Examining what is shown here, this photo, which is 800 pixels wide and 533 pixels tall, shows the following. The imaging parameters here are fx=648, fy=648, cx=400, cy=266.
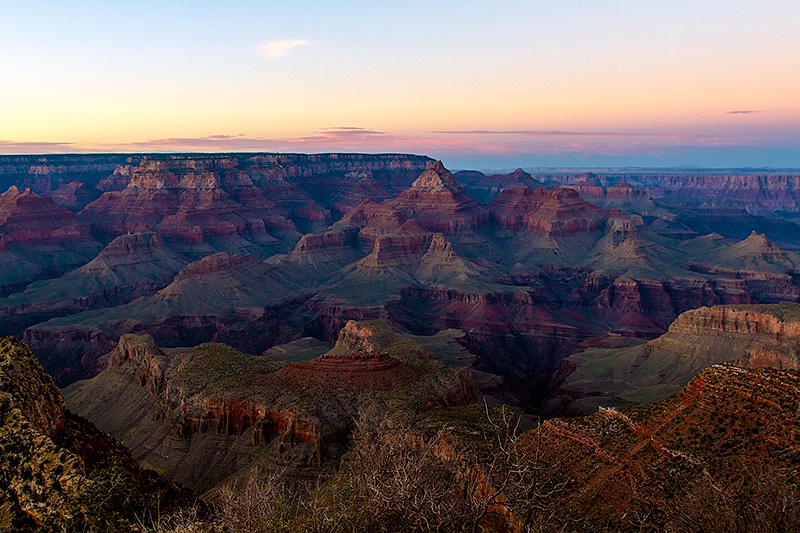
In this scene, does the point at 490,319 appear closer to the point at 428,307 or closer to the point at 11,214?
the point at 428,307

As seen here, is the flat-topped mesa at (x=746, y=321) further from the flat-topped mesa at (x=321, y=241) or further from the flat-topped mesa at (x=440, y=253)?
the flat-topped mesa at (x=321, y=241)

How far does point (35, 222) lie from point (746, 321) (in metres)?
182

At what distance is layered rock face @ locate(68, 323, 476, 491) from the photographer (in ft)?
178

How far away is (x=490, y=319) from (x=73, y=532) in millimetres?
120917

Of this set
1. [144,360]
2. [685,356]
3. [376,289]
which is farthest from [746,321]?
→ [376,289]

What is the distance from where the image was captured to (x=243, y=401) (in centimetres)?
5756

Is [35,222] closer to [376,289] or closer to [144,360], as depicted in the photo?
[376,289]

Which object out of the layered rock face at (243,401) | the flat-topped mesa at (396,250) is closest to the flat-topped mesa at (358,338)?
the layered rock face at (243,401)

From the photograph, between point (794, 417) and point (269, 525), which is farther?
point (794, 417)

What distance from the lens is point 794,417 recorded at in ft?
92.5

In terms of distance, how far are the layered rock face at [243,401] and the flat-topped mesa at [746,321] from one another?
151ft

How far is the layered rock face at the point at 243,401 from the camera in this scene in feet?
178

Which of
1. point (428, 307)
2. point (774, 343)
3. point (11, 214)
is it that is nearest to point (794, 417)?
point (774, 343)

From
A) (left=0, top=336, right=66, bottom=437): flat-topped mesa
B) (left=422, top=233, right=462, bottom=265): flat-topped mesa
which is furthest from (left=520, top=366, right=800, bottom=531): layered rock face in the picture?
(left=422, top=233, right=462, bottom=265): flat-topped mesa
